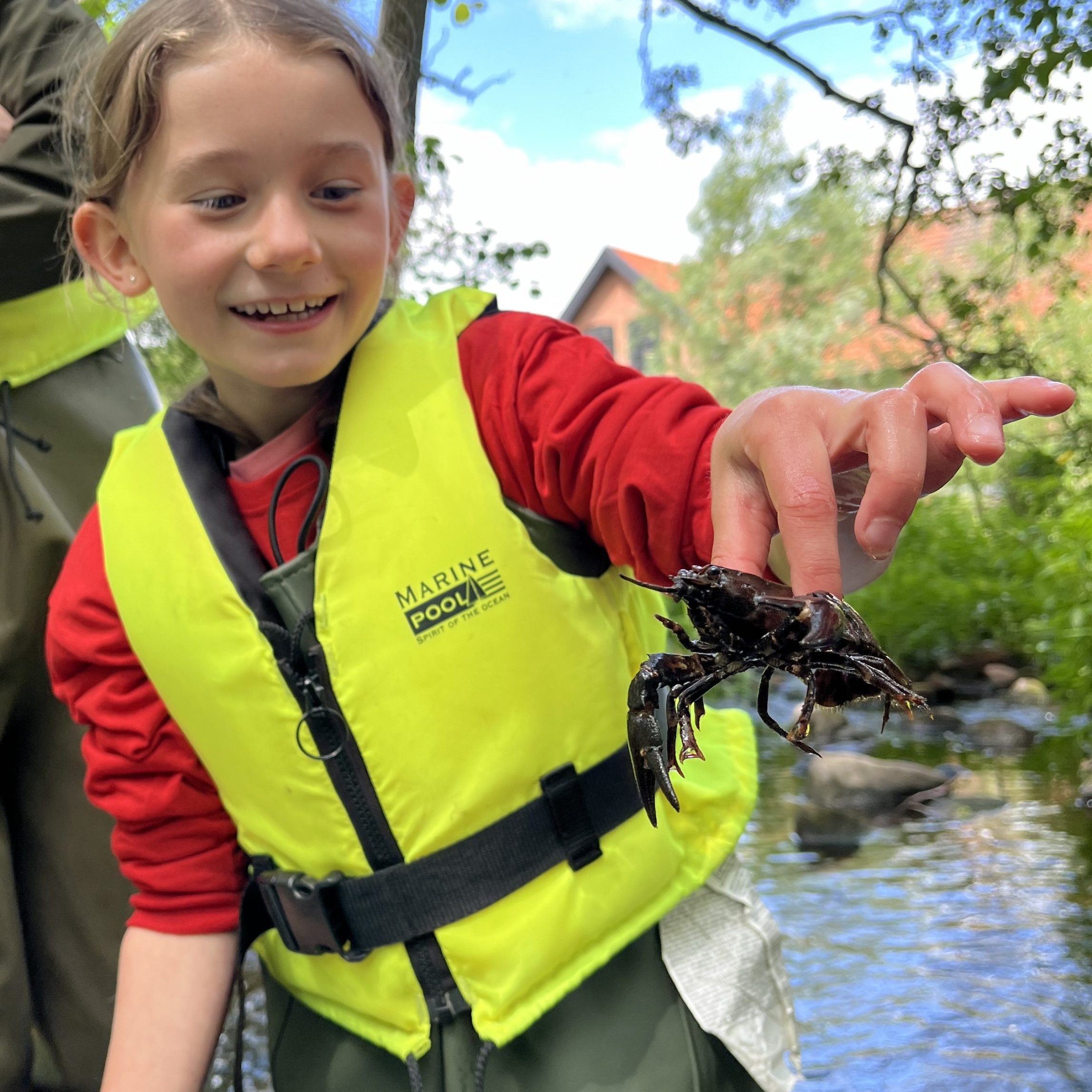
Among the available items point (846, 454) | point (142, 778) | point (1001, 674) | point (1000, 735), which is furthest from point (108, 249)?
point (1001, 674)

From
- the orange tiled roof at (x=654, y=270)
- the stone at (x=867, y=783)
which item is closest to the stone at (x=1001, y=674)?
the stone at (x=867, y=783)

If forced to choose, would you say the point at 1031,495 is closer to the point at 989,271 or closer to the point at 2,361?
the point at 989,271

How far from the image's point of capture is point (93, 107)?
1.88m

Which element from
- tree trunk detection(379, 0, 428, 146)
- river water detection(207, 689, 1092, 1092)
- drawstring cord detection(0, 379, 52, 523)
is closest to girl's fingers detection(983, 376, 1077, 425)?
drawstring cord detection(0, 379, 52, 523)

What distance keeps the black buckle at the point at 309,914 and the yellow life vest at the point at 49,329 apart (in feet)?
4.12

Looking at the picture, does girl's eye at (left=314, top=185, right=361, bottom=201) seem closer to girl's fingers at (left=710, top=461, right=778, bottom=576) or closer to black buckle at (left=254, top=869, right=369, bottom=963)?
girl's fingers at (left=710, top=461, right=778, bottom=576)

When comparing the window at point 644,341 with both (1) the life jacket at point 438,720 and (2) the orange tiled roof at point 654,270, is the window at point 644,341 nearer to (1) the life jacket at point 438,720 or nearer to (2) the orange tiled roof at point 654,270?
(2) the orange tiled roof at point 654,270

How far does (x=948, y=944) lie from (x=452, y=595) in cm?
332

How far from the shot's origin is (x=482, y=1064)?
1688mm

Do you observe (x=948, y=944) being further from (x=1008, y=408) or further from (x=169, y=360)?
(x=169, y=360)

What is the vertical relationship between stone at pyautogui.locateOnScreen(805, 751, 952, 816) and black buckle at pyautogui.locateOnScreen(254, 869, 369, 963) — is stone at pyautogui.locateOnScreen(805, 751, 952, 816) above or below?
below

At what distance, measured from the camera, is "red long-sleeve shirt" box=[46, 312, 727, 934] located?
4.62 feet

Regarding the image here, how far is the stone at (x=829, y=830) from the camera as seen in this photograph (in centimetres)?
542

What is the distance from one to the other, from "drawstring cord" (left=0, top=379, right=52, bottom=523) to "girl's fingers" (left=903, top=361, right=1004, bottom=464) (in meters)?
2.00
